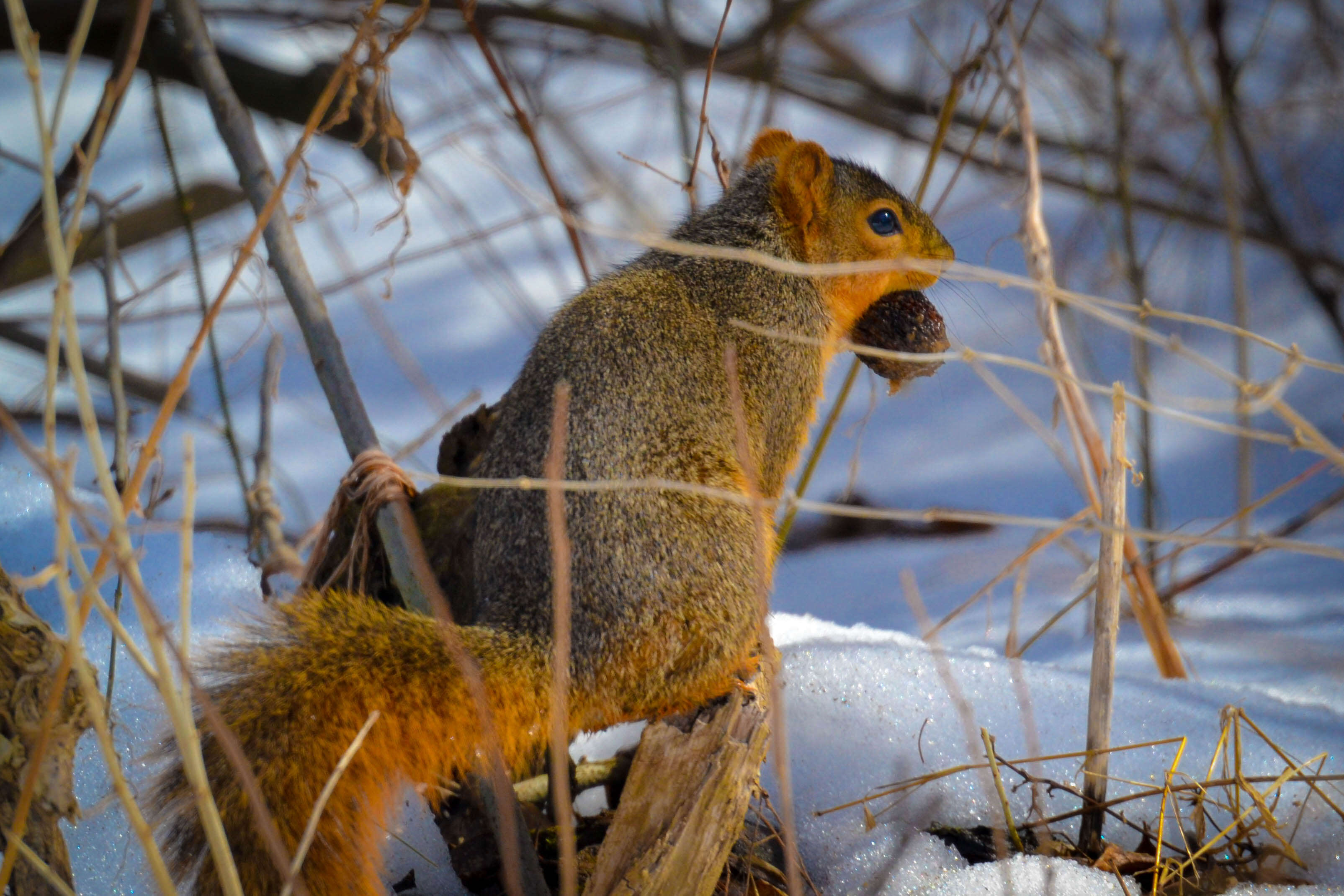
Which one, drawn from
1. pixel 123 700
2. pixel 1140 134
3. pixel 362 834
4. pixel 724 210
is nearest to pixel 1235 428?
pixel 362 834

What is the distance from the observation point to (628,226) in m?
1.34

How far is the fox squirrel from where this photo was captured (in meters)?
0.79

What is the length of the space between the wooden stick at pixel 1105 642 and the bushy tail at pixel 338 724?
1.73ft

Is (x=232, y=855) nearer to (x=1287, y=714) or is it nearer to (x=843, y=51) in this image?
(x=1287, y=714)

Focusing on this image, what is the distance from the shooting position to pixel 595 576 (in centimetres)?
97

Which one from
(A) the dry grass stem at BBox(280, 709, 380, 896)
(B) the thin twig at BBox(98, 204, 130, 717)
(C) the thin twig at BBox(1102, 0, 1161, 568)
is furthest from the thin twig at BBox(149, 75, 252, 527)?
(C) the thin twig at BBox(1102, 0, 1161, 568)

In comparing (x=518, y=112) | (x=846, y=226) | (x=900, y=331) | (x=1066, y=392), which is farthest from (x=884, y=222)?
(x=518, y=112)

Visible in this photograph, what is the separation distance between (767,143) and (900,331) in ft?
1.30

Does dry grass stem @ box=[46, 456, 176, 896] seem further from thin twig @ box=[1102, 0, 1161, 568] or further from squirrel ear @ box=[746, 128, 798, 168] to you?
thin twig @ box=[1102, 0, 1161, 568]

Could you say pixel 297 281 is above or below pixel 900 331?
below

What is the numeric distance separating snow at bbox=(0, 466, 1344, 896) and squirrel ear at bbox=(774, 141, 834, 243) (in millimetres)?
578

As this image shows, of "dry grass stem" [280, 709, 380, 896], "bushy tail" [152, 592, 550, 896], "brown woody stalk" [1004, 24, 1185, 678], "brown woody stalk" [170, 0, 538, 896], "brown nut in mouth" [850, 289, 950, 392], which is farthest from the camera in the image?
"brown nut in mouth" [850, 289, 950, 392]

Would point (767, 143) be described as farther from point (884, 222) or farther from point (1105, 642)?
point (1105, 642)

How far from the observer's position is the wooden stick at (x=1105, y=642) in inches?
38.0
